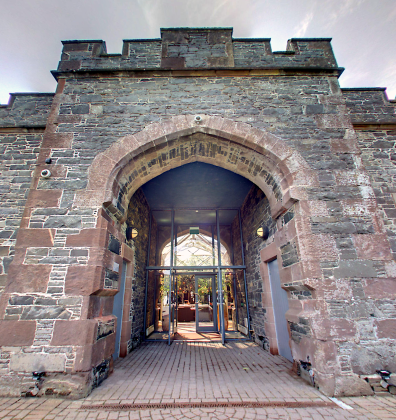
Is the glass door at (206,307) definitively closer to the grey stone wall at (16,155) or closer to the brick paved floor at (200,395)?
A: the brick paved floor at (200,395)

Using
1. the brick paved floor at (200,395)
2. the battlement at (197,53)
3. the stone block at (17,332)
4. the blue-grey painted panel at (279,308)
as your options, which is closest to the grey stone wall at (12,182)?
the stone block at (17,332)

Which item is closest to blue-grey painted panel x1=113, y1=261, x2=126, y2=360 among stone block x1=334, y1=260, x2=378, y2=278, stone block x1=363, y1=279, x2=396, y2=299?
stone block x1=334, y1=260, x2=378, y2=278

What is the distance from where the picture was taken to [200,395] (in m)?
2.70

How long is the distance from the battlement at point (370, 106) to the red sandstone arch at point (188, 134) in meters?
2.20

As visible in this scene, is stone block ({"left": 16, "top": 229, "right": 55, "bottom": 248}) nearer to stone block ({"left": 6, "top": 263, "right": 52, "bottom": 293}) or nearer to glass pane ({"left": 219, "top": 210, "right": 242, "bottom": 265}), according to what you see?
stone block ({"left": 6, "top": 263, "right": 52, "bottom": 293})

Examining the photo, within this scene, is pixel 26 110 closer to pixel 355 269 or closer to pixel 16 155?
pixel 16 155

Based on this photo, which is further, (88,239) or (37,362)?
(88,239)

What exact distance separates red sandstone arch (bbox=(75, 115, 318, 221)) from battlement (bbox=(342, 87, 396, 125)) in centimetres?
220

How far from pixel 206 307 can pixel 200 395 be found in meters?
8.81

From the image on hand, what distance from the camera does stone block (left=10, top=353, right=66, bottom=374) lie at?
8.80 ft

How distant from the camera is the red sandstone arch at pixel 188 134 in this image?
11.4 ft

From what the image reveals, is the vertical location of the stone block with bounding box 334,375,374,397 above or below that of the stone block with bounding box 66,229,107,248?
below

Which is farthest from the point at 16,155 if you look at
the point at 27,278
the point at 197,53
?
the point at 197,53

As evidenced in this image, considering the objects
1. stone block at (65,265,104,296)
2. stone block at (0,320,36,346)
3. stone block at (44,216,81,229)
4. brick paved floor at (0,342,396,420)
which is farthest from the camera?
stone block at (44,216,81,229)
